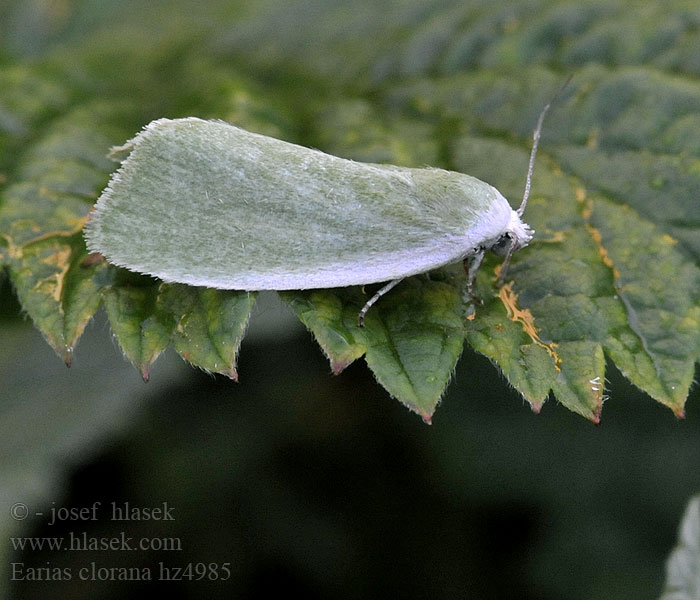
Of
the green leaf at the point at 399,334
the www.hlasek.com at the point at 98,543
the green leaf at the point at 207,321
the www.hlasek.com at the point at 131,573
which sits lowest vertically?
the www.hlasek.com at the point at 131,573

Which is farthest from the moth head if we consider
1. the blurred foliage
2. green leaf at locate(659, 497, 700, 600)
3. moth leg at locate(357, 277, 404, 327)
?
green leaf at locate(659, 497, 700, 600)

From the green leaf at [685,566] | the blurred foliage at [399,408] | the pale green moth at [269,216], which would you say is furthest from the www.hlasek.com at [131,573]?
the green leaf at [685,566]

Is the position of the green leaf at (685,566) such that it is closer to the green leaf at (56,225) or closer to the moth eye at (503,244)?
the moth eye at (503,244)

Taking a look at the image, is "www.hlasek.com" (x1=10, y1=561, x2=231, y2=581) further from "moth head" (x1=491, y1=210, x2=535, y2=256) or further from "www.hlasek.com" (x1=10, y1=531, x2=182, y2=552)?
"moth head" (x1=491, y1=210, x2=535, y2=256)

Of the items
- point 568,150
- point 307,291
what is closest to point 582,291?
point 568,150

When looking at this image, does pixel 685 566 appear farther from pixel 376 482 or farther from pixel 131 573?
pixel 131 573

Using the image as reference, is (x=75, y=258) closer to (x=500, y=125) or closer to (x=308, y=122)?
(x=308, y=122)

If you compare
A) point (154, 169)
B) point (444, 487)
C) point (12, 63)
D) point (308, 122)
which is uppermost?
point (154, 169)

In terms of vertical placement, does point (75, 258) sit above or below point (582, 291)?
below
